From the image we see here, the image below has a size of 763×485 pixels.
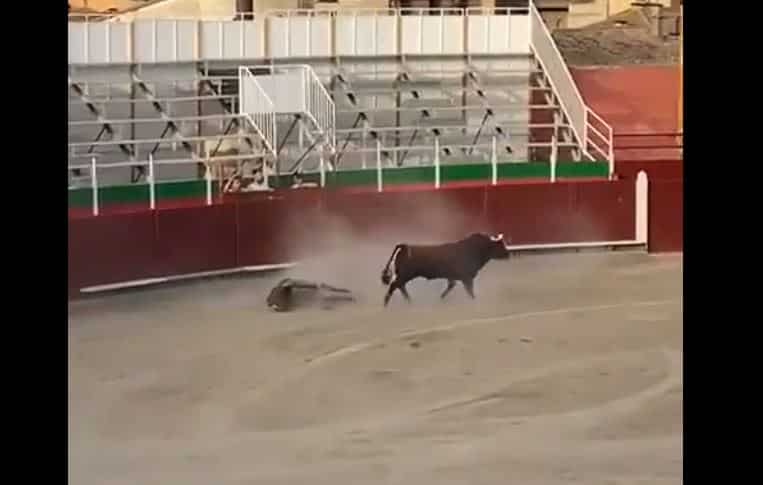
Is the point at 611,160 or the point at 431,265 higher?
the point at 611,160

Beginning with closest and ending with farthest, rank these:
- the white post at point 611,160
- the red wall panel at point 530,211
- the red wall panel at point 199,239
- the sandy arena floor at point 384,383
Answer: the sandy arena floor at point 384,383 → the red wall panel at point 199,239 → the red wall panel at point 530,211 → the white post at point 611,160

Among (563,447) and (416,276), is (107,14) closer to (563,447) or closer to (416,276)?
(416,276)

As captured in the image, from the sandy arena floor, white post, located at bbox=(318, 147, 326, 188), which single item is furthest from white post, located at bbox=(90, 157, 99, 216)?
white post, located at bbox=(318, 147, 326, 188)

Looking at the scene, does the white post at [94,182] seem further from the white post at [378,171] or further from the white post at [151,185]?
the white post at [378,171]

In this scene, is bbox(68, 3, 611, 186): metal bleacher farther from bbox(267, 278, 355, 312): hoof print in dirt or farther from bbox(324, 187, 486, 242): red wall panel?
bbox(267, 278, 355, 312): hoof print in dirt

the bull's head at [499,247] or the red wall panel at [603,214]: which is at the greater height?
the red wall panel at [603,214]

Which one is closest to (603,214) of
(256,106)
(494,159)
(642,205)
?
(642,205)

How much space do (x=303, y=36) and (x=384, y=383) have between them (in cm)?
51

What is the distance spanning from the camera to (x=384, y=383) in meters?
1.89

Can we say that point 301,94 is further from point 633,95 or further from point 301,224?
point 633,95

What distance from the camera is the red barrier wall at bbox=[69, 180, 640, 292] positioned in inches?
73.4

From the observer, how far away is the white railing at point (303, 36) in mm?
1868

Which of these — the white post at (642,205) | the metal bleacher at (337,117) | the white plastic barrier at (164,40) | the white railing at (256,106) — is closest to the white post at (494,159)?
the metal bleacher at (337,117)

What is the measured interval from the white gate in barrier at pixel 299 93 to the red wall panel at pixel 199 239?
160 millimetres
